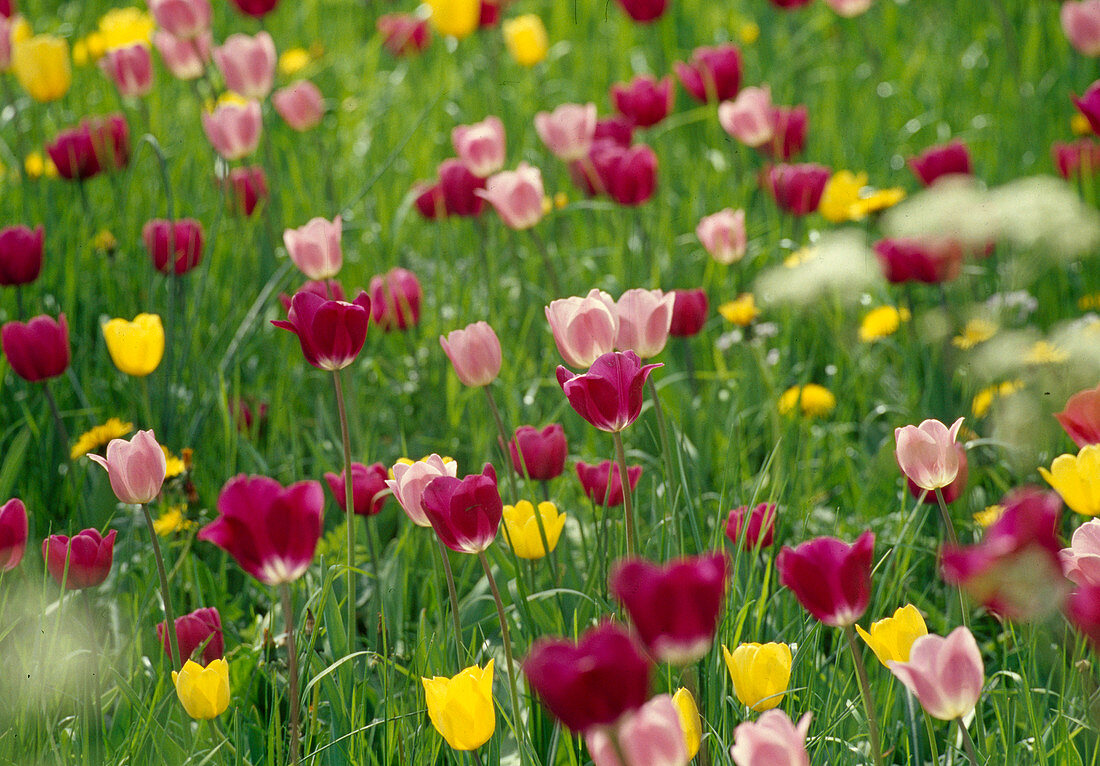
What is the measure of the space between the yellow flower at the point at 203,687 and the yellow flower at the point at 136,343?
689mm

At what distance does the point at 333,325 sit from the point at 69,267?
1.27 m

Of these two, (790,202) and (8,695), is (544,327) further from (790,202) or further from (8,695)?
(8,695)

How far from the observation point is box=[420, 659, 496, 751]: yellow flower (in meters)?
0.92

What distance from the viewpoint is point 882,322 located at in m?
2.00

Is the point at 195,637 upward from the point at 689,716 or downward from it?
downward

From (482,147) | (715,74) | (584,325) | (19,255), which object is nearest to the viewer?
(584,325)

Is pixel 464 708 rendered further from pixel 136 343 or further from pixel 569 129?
pixel 569 129

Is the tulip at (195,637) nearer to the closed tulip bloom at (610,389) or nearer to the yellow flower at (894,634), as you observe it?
the closed tulip bloom at (610,389)

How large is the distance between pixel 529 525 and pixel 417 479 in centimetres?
22

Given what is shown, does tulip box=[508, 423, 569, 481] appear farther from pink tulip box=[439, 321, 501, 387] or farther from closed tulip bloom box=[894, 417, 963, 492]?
closed tulip bloom box=[894, 417, 963, 492]

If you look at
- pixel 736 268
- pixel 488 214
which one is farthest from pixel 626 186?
pixel 488 214

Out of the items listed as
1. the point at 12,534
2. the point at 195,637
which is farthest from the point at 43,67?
the point at 195,637

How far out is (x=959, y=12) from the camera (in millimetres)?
3344

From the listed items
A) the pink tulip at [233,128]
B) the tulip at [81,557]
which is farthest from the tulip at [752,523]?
the pink tulip at [233,128]
